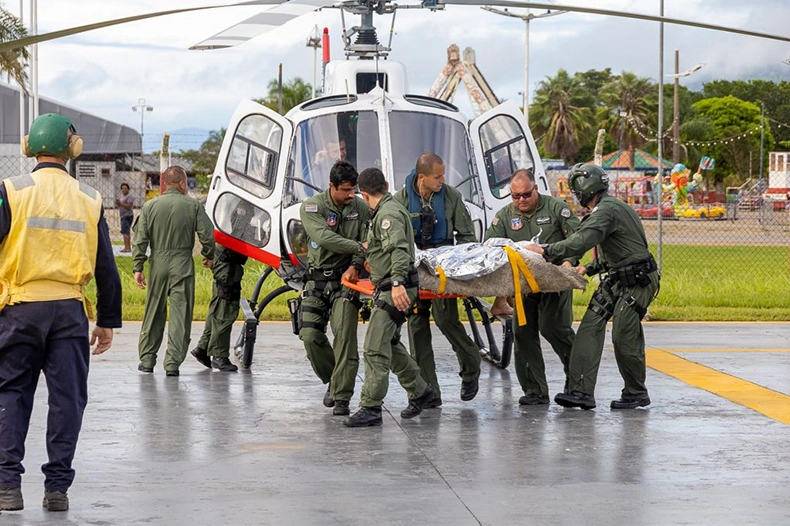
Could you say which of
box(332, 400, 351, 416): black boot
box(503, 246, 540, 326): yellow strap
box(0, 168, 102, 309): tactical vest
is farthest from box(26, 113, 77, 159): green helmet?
box(503, 246, 540, 326): yellow strap

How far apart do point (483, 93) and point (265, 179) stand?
524 inches

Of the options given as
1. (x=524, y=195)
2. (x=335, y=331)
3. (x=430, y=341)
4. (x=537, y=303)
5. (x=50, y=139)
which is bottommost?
(x=430, y=341)

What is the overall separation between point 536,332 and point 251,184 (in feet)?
11.5

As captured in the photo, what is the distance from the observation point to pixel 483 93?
78.4ft

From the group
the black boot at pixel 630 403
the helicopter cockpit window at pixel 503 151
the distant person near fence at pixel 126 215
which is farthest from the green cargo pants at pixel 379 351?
the distant person near fence at pixel 126 215

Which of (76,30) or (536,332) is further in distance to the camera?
(536,332)

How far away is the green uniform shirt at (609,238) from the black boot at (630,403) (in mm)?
989

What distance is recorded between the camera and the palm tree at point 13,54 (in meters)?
36.1

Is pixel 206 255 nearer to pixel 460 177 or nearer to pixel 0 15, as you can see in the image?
pixel 460 177

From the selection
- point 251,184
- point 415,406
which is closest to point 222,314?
point 251,184

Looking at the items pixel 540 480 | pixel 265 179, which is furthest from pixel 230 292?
pixel 540 480

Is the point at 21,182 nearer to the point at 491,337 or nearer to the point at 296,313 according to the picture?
the point at 296,313

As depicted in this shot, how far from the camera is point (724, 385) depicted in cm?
997

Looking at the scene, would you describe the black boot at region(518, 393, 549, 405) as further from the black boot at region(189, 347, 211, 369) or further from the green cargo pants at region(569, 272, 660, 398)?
the black boot at region(189, 347, 211, 369)
